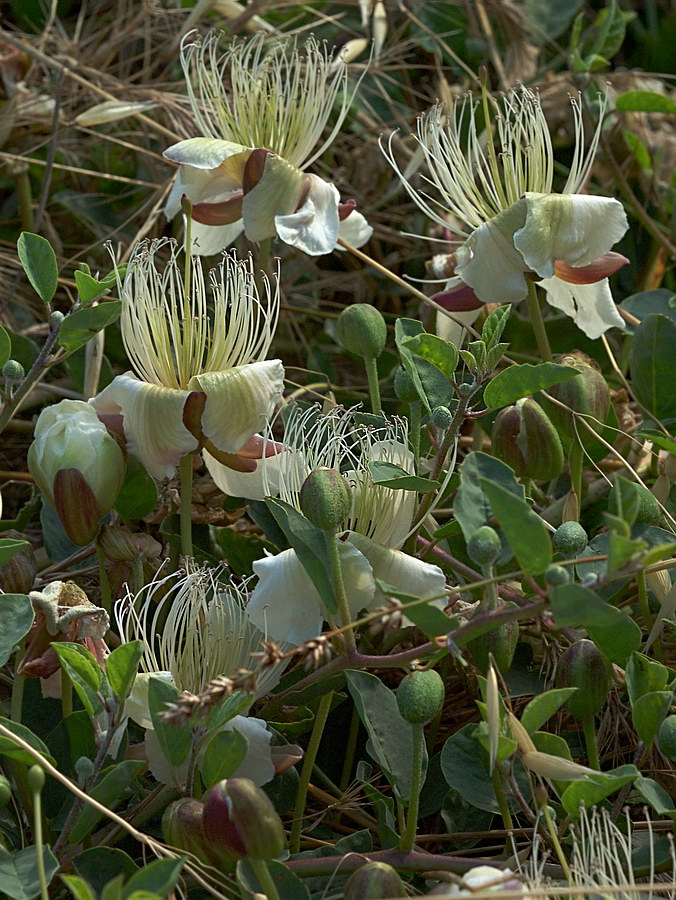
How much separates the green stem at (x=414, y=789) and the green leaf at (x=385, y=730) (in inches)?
1.0

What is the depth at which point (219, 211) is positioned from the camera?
0.91 m

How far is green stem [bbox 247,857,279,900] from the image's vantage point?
54cm

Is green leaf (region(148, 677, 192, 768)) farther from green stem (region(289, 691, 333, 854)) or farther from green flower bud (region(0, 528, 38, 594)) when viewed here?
green flower bud (region(0, 528, 38, 594))

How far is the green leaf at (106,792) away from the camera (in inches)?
23.2

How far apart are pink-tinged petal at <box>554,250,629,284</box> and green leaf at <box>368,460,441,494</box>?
27 cm

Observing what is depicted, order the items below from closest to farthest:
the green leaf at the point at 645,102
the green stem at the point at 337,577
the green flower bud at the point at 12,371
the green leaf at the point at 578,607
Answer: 1. the green leaf at the point at 578,607
2. the green stem at the point at 337,577
3. the green flower bud at the point at 12,371
4. the green leaf at the point at 645,102

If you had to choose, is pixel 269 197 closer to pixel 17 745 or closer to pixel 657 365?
pixel 657 365

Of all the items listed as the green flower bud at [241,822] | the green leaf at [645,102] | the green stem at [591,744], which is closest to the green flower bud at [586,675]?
the green stem at [591,744]

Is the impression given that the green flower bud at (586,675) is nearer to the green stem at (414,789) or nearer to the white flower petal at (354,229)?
the green stem at (414,789)

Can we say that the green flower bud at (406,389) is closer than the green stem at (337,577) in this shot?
No

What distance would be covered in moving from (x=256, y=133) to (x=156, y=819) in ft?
1.83

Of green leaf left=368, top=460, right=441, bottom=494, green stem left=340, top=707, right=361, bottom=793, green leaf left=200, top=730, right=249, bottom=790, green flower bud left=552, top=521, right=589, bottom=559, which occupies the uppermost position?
green leaf left=368, top=460, right=441, bottom=494

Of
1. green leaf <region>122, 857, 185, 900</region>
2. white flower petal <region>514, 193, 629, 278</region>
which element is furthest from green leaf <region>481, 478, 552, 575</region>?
white flower petal <region>514, 193, 629, 278</region>

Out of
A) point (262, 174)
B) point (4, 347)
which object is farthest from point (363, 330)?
point (4, 347)
